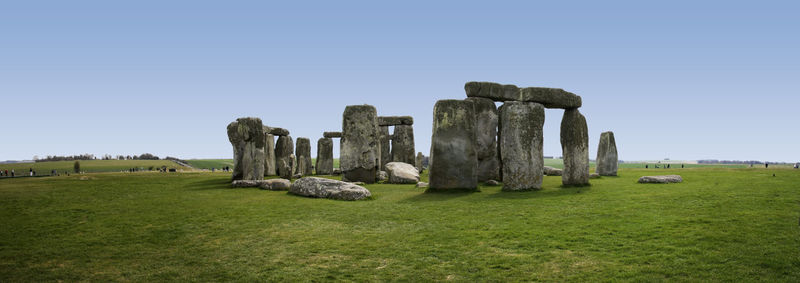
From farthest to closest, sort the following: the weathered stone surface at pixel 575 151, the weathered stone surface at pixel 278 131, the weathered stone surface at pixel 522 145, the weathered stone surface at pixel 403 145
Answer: the weathered stone surface at pixel 403 145, the weathered stone surface at pixel 278 131, the weathered stone surface at pixel 575 151, the weathered stone surface at pixel 522 145

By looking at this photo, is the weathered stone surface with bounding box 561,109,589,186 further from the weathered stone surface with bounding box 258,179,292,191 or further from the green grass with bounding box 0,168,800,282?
the weathered stone surface with bounding box 258,179,292,191

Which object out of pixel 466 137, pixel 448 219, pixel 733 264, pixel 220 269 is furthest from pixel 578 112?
pixel 220 269

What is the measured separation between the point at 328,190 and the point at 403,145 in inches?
639

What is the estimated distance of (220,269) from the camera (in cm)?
584

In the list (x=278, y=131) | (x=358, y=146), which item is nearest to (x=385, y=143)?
(x=278, y=131)

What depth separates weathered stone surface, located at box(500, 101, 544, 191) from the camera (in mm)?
13424

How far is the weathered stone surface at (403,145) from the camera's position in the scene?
2856 centimetres

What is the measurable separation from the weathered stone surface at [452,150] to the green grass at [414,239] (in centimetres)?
246

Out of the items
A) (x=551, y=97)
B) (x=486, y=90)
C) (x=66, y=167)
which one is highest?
(x=486, y=90)

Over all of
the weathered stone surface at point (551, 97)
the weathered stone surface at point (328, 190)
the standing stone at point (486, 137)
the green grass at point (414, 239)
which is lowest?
the green grass at point (414, 239)

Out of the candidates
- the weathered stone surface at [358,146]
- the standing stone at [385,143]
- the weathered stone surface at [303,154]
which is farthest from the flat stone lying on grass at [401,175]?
the weathered stone surface at [303,154]

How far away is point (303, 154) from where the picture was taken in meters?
28.6

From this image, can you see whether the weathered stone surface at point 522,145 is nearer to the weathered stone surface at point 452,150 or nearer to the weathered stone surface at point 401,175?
the weathered stone surface at point 452,150

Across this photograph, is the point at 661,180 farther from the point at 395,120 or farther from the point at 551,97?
the point at 395,120
